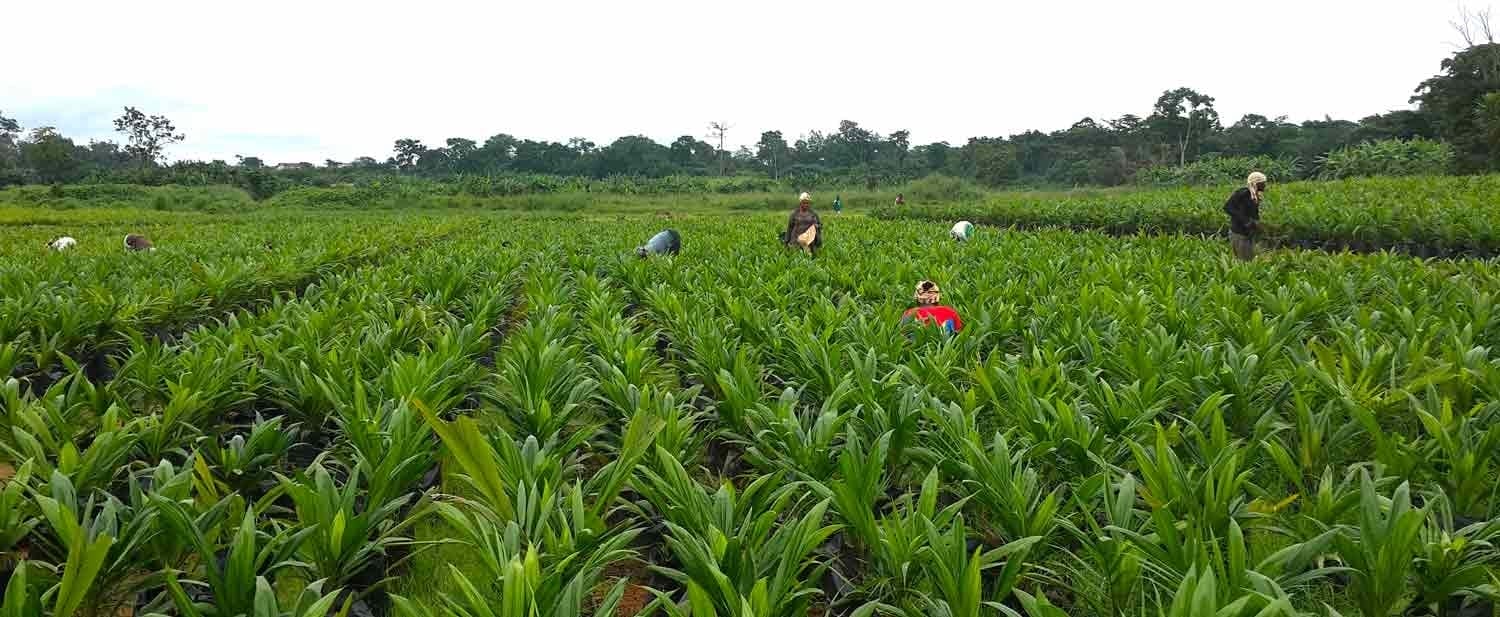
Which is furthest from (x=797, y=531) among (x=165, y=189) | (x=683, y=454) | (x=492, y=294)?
(x=165, y=189)

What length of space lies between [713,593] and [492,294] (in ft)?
14.7

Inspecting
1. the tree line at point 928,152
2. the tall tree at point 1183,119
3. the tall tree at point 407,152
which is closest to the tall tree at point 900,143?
the tree line at point 928,152

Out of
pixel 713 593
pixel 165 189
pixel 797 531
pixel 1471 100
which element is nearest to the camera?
pixel 713 593

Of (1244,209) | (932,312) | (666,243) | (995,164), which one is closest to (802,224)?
(666,243)

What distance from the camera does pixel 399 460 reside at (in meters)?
2.37

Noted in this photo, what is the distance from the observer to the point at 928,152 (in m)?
77.7

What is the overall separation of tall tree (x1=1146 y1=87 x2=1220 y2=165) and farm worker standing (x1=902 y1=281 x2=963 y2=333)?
200ft

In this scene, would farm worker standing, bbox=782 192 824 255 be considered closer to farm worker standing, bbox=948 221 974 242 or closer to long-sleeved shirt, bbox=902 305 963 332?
farm worker standing, bbox=948 221 974 242

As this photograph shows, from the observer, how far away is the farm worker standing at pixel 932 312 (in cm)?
443

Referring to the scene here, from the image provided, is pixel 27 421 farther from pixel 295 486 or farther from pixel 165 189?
pixel 165 189

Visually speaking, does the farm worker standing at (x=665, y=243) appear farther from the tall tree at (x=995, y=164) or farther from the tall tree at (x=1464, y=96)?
the tall tree at (x=995, y=164)

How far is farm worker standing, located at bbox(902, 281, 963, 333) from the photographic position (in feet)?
14.5

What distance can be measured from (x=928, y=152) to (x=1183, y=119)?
84.2 ft

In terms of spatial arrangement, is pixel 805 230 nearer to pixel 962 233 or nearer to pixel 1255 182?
pixel 962 233
